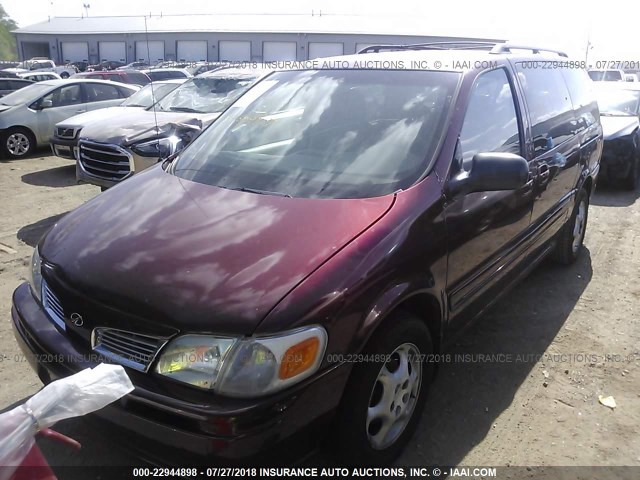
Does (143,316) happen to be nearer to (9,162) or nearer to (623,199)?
(623,199)

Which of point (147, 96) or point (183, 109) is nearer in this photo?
point (183, 109)

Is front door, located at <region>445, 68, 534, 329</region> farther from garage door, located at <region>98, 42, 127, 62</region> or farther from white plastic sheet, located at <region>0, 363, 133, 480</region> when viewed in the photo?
garage door, located at <region>98, 42, 127, 62</region>

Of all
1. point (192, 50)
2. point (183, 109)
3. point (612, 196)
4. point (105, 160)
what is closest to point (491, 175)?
point (105, 160)

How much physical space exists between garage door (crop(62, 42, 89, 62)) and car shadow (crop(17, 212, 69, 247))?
51.0m

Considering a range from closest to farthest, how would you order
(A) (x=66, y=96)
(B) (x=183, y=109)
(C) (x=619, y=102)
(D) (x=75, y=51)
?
1. (B) (x=183, y=109)
2. (C) (x=619, y=102)
3. (A) (x=66, y=96)
4. (D) (x=75, y=51)

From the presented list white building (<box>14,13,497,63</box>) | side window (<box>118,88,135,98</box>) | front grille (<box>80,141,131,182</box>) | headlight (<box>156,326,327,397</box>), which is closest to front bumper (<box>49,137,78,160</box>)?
front grille (<box>80,141,131,182</box>)

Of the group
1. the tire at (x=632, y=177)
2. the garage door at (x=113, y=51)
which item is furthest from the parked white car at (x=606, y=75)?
the garage door at (x=113, y=51)

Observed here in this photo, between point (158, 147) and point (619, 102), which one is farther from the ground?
point (619, 102)

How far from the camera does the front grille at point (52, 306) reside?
92.0 inches

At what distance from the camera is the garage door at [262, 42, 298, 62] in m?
44.3

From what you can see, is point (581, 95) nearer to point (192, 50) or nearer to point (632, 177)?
point (632, 177)

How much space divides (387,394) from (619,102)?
29.6 feet

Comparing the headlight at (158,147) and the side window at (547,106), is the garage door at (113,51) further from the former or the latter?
the side window at (547,106)

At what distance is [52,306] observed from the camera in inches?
95.3
